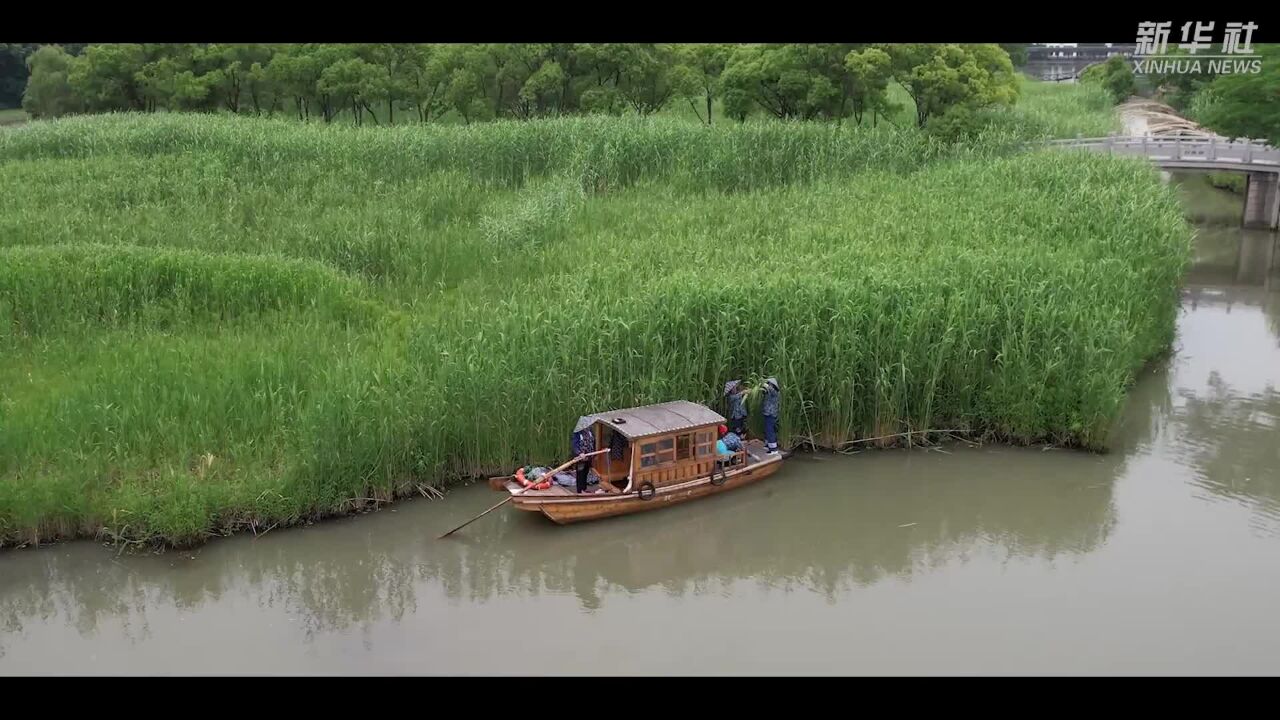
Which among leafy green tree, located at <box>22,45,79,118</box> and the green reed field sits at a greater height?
leafy green tree, located at <box>22,45,79,118</box>

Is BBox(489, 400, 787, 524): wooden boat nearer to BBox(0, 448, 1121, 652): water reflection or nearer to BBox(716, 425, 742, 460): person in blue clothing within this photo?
BBox(716, 425, 742, 460): person in blue clothing

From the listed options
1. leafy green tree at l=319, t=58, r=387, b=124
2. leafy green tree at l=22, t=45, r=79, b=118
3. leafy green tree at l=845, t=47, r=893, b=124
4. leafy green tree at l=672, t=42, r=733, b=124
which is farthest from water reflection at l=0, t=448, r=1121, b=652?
leafy green tree at l=22, t=45, r=79, b=118

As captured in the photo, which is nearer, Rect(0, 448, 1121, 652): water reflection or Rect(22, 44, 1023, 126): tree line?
Rect(0, 448, 1121, 652): water reflection

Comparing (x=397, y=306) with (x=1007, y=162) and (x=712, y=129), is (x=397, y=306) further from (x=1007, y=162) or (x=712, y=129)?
(x=1007, y=162)

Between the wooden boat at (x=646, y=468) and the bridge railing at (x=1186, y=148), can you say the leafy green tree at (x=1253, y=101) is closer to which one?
the bridge railing at (x=1186, y=148)

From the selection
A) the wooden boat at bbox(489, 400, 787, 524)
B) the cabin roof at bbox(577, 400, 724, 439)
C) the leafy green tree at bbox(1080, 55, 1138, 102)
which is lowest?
the wooden boat at bbox(489, 400, 787, 524)
